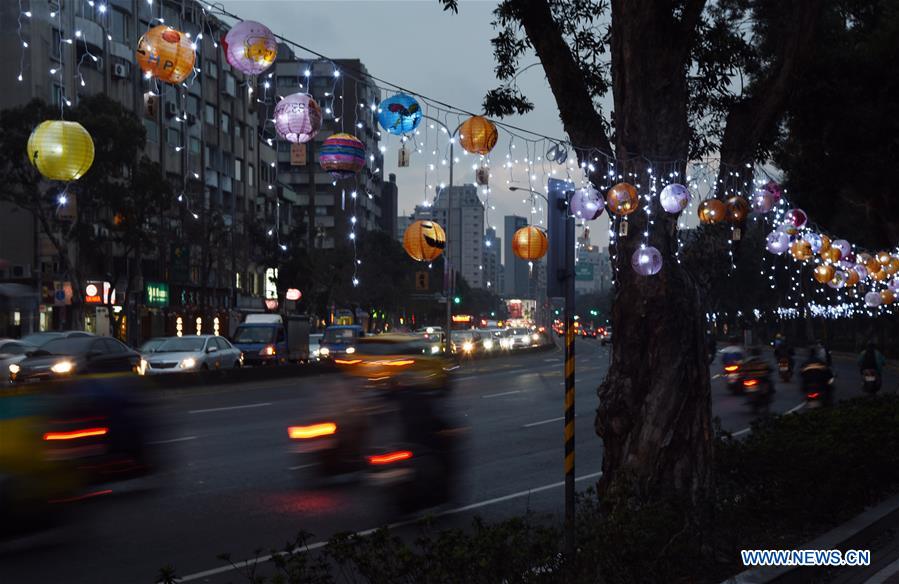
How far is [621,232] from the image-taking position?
947 centimetres

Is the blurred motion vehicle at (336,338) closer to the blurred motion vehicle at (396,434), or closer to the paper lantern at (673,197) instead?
the blurred motion vehicle at (396,434)

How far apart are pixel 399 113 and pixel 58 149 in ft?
16.4

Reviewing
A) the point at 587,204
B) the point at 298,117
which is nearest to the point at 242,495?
the point at 298,117

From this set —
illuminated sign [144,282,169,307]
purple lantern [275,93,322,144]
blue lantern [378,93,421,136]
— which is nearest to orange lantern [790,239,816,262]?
blue lantern [378,93,421,136]

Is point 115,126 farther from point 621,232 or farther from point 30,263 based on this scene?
point 621,232

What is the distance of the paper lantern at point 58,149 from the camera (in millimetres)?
14922

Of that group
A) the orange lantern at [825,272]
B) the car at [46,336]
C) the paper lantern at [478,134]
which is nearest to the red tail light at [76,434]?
the paper lantern at [478,134]

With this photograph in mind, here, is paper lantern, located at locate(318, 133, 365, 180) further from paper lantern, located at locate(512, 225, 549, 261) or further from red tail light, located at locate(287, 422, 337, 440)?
red tail light, located at locate(287, 422, 337, 440)

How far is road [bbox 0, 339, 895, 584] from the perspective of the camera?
8.82m

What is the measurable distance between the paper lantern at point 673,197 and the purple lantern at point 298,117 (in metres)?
6.79

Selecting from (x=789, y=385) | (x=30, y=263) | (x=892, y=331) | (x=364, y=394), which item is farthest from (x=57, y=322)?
(x=892, y=331)

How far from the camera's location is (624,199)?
9.45 metres

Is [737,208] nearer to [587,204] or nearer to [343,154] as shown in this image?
[587,204]

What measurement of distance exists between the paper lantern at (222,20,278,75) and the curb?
28.6 ft
